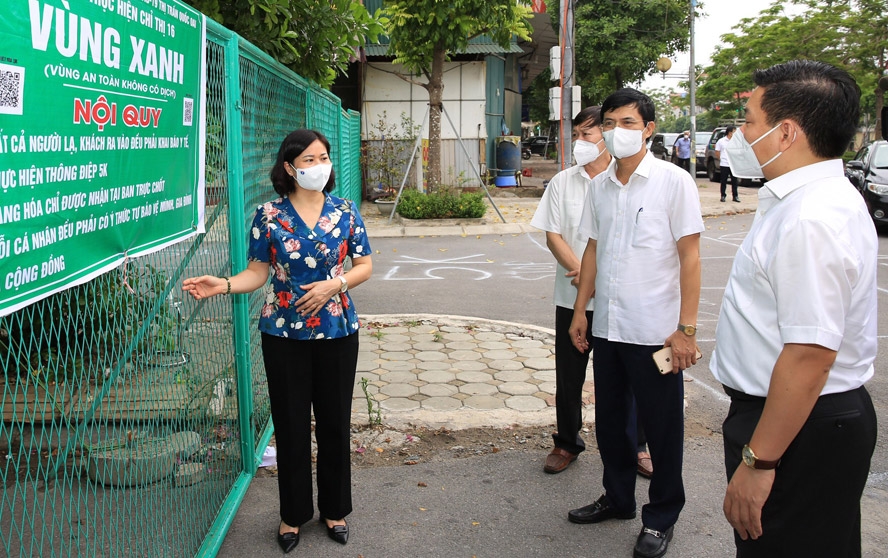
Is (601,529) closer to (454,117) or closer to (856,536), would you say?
(856,536)

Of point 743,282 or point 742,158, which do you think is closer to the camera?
point 743,282

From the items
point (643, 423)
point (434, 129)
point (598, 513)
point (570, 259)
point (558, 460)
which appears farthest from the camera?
point (434, 129)

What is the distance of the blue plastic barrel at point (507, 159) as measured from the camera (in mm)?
21828

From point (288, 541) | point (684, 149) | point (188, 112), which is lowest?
point (288, 541)

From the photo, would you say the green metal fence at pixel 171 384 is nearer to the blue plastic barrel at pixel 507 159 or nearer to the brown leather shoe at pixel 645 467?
the brown leather shoe at pixel 645 467

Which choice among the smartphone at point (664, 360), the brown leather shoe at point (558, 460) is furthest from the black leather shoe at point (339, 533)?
the smartphone at point (664, 360)

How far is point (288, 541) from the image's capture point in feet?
11.4

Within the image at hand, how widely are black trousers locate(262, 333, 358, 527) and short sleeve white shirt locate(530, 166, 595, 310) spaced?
137cm

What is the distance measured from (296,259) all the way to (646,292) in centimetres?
155

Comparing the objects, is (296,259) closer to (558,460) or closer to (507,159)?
(558,460)

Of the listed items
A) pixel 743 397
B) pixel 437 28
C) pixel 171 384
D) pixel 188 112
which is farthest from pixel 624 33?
pixel 743 397

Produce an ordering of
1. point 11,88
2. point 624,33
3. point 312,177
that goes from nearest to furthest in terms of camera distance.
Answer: point 11,88, point 312,177, point 624,33

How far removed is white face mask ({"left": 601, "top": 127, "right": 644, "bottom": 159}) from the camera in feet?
11.4

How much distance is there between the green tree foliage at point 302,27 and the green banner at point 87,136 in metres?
1.91
